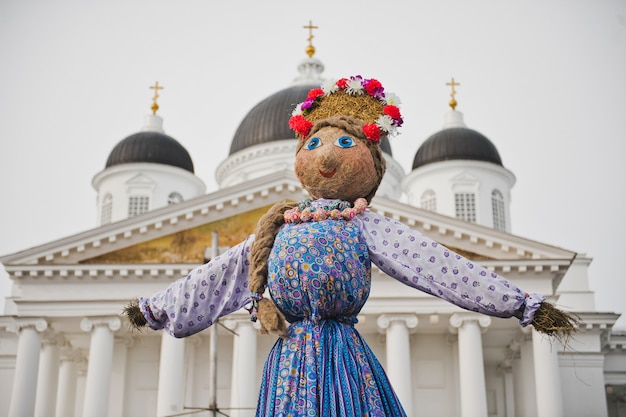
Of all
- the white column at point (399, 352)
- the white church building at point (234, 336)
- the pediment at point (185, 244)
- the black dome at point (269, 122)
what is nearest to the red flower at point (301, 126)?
the white church building at point (234, 336)

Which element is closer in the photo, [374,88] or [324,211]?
[324,211]

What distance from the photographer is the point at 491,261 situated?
23.5 meters

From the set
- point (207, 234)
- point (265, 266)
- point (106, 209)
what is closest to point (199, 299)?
point (265, 266)

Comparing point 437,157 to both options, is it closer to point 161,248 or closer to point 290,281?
point 161,248

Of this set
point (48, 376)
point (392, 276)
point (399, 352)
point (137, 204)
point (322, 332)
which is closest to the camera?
point (322, 332)

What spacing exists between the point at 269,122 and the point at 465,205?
8213 millimetres

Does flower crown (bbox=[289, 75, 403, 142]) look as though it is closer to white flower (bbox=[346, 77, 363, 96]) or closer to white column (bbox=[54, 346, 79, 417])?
white flower (bbox=[346, 77, 363, 96])

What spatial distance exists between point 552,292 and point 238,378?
853 cm

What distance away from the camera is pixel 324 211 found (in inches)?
198

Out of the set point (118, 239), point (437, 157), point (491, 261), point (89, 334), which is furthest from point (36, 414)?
point (437, 157)

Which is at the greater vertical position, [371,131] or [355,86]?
[355,86]

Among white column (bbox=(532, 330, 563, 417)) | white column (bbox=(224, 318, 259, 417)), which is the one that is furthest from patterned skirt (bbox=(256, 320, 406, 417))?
white column (bbox=(532, 330, 563, 417))

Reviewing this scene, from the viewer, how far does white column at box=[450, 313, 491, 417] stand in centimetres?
2261

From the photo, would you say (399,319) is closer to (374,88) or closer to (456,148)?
(456,148)
